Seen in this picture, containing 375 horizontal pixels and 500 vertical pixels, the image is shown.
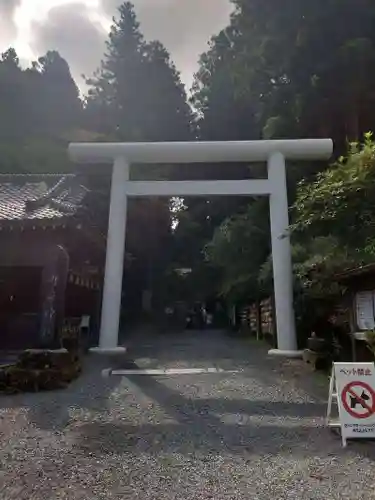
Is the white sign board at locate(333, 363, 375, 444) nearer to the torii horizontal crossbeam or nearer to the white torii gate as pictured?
the white torii gate

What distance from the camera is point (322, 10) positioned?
13.7 m

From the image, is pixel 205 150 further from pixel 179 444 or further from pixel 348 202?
pixel 179 444

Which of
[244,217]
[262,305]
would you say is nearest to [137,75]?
[244,217]

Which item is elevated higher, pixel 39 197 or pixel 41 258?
pixel 39 197

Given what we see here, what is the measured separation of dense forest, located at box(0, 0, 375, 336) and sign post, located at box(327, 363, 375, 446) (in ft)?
8.06

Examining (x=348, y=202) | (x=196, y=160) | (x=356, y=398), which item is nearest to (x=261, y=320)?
(x=196, y=160)

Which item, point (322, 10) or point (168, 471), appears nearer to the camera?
point (168, 471)

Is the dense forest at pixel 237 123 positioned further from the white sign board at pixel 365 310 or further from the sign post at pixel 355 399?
the sign post at pixel 355 399

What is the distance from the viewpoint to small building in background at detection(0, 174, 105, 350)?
8.67m

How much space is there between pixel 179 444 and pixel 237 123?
694 inches

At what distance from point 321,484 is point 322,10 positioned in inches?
569

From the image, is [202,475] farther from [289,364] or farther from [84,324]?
[84,324]

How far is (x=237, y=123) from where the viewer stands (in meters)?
19.8

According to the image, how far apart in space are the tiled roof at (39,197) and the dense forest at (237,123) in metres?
2.32
